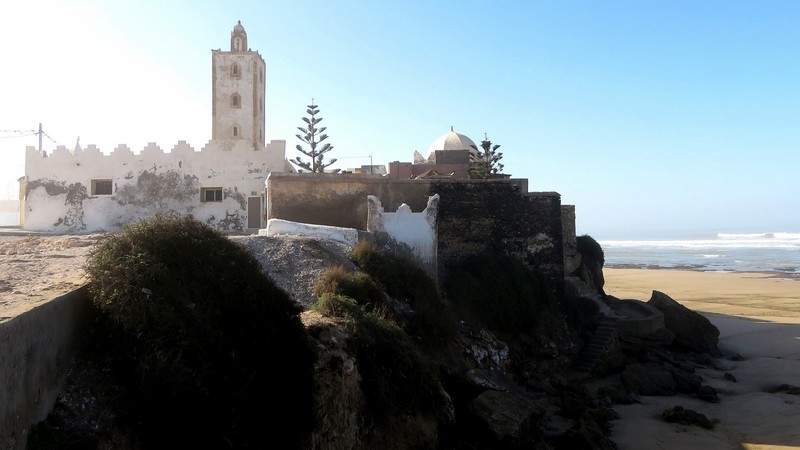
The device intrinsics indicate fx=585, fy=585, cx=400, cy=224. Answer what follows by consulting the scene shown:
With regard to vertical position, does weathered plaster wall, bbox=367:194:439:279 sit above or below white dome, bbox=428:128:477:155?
below

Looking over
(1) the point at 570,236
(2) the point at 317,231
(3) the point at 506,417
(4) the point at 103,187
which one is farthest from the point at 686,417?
(4) the point at 103,187

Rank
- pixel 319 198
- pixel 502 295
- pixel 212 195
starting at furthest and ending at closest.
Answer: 1. pixel 212 195
2. pixel 319 198
3. pixel 502 295

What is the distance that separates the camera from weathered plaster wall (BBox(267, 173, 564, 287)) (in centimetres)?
1612

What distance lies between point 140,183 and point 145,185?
0.68 ft

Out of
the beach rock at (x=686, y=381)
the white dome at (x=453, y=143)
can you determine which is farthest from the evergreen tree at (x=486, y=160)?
the beach rock at (x=686, y=381)

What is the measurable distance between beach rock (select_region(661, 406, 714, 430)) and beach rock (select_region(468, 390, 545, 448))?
3768mm

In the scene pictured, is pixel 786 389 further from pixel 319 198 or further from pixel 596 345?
pixel 319 198

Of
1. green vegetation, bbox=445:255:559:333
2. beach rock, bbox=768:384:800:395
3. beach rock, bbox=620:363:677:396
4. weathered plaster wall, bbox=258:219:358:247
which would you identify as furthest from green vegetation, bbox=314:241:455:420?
beach rock, bbox=768:384:800:395

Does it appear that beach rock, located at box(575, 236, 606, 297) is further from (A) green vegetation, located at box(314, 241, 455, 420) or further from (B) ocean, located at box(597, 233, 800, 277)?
(B) ocean, located at box(597, 233, 800, 277)

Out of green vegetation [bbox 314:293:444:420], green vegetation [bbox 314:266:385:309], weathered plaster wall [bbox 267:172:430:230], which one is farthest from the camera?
weathered plaster wall [bbox 267:172:430:230]

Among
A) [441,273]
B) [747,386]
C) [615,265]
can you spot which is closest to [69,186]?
[441,273]

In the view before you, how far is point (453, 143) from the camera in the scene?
3281 centimetres

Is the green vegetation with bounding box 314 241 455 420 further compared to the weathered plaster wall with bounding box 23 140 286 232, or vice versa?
the weathered plaster wall with bounding box 23 140 286 232

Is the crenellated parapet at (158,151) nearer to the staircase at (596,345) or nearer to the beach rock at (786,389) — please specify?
the staircase at (596,345)
